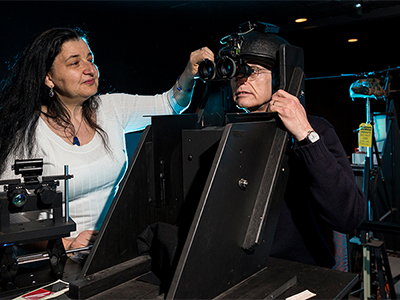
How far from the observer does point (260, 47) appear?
1115mm

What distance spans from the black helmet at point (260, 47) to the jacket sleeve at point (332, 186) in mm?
317

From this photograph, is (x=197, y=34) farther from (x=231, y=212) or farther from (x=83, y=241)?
(x=231, y=212)

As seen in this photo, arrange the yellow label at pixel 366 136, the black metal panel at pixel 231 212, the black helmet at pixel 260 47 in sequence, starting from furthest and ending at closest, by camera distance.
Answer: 1. the yellow label at pixel 366 136
2. the black helmet at pixel 260 47
3. the black metal panel at pixel 231 212

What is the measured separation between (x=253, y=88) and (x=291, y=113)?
308 millimetres

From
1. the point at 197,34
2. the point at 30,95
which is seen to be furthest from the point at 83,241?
the point at 197,34

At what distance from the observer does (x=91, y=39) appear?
3.46 metres

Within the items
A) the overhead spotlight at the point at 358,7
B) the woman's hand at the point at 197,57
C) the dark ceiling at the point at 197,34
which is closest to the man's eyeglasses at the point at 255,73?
the woman's hand at the point at 197,57

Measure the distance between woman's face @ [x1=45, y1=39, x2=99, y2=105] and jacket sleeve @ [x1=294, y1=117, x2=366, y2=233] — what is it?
0.91 m

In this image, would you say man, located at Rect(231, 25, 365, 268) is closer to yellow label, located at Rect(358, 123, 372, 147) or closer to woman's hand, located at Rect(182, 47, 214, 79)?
woman's hand, located at Rect(182, 47, 214, 79)

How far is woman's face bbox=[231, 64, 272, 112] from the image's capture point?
1.17 meters

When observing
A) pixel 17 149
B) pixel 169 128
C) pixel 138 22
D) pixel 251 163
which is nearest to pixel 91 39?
pixel 138 22

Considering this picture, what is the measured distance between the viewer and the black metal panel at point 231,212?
26.4 inches

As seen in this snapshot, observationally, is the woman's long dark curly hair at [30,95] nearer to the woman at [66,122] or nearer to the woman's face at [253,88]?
the woman at [66,122]

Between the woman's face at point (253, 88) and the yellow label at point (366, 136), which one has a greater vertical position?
the woman's face at point (253, 88)
